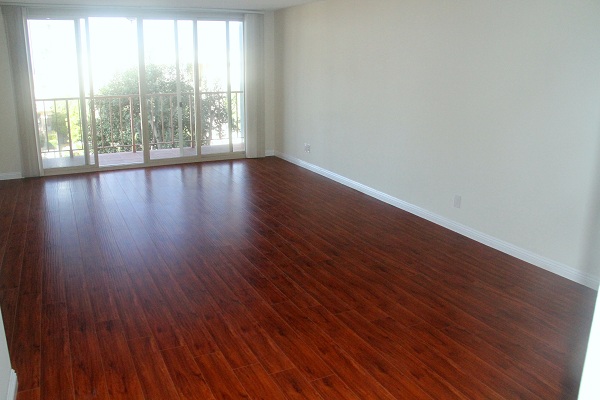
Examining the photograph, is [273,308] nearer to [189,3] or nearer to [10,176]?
[189,3]

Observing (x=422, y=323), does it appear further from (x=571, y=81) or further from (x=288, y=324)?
(x=571, y=81)

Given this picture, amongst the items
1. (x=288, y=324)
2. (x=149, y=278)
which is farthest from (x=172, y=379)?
(x=149, y=278)

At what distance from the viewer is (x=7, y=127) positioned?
22.2 ft

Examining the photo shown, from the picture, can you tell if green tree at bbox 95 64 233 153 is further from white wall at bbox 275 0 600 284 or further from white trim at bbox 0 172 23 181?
white wall at bbox 275 0 600 284

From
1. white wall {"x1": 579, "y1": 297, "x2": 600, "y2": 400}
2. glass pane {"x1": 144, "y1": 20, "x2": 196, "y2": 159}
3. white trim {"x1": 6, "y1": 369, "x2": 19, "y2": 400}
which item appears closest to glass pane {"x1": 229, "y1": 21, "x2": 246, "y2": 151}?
glass pane {"x1": 144, "y1": 20, "x2": 196, "y2": 159}

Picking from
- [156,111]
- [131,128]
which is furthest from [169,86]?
[131,128]

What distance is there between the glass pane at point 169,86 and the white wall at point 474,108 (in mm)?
1986

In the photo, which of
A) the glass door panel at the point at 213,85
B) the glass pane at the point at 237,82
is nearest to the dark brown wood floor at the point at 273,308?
the glass door panel at the point at 213,85

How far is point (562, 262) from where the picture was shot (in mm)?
3949

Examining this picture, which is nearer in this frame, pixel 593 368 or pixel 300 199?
pixel 593 368

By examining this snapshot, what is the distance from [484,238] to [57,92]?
19.0 ft

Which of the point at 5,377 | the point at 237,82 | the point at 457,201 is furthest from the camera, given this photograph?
the point at 237,82

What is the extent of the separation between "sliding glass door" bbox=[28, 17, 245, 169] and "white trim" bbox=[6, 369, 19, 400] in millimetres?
5215

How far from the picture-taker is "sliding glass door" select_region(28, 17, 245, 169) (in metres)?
6.99
